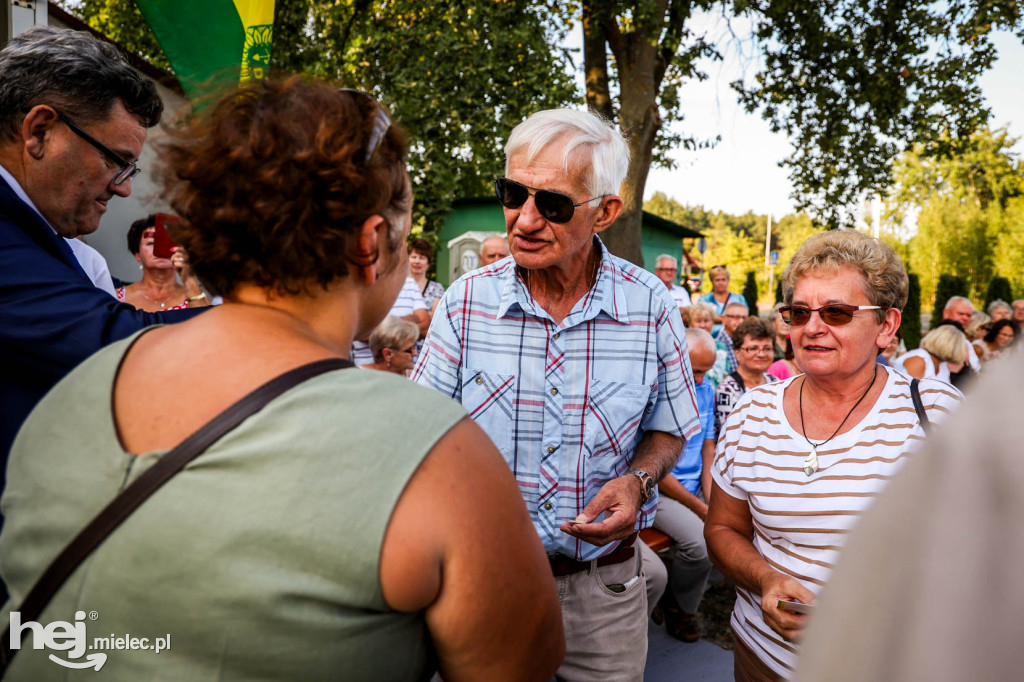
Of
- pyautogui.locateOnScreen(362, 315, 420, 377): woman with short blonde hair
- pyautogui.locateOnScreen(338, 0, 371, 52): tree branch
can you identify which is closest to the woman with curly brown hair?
pyautogui.locateOnScreen(362, 315, 420, 377): woman with short blonde hair

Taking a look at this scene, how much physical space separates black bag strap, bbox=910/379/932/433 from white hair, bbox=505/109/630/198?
114 cm

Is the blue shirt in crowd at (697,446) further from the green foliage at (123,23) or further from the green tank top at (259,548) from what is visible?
the green foliage at (123,23)

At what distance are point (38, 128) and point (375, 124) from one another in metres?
1.18

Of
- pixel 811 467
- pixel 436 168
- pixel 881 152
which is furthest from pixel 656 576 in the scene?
pixel 881 152

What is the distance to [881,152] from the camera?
462 inches

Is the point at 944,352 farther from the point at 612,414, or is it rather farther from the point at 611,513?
the point at 611,513

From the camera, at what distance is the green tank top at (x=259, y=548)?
1.02 meters

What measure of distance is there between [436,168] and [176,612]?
36.8 ft

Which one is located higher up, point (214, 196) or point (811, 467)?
point (214, 196)

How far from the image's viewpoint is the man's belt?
2.35 m

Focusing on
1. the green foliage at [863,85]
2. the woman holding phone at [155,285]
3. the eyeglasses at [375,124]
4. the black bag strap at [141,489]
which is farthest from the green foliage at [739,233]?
the black bag strap at [141,489]

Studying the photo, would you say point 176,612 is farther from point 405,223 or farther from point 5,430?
point 5,430

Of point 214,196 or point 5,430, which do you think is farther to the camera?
point 5,430

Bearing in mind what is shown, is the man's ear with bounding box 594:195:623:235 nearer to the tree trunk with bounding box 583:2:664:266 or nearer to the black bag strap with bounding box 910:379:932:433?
the black bag strap with bounding box 910:379:932:433
